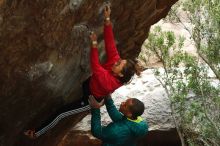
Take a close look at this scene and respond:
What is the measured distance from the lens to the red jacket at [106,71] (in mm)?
8781

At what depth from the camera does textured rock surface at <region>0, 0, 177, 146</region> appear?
821 centimetres

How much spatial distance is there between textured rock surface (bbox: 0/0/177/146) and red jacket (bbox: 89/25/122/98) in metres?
0.77

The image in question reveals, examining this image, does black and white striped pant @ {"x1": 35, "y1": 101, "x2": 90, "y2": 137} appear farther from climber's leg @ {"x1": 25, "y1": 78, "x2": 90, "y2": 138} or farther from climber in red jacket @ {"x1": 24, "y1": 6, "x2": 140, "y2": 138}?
climber in red jacket @ {"x1": 24, "y1": 6, "x2": 140, "y2": 138}

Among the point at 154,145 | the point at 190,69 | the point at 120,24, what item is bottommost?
the point at 154,145

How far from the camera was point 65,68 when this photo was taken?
9883 mm

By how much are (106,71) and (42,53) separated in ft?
4.09

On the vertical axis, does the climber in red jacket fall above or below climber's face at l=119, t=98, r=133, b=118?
above

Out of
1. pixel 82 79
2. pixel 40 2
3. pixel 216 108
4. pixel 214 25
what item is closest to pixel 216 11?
pixel 214 25

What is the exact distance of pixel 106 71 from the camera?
8.84 meters

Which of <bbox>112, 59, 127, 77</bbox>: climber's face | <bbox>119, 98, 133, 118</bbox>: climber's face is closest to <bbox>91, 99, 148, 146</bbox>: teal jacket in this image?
<bbox>119, 98, 133, 118</bbox>: climber's face

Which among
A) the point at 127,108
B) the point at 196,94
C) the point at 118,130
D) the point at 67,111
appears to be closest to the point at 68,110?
the point at 67,111

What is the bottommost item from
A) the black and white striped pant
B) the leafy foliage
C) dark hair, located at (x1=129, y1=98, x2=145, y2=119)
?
the leafy foliage

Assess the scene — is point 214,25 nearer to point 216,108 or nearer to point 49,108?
point 216,108

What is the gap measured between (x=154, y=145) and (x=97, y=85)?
31.1 feet
